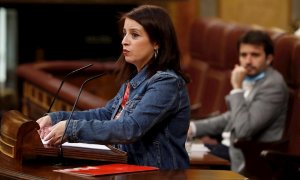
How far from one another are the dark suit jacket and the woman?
1726 millimetres

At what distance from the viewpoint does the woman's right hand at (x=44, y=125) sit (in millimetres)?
3281

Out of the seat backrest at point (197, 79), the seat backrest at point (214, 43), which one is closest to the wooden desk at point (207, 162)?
the seat backrest at point (214, 43)

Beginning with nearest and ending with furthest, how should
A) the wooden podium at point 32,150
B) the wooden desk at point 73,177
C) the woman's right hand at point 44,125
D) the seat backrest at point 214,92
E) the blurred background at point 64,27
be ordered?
the wooden desk at point 73,177, the wooden podium at point 32,150, the woman's right hand at point 44,125, the seat backrest at point 214,92, the blurred background at point 64,27

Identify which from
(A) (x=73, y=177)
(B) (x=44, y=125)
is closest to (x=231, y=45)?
(B) (x=44, y=125)

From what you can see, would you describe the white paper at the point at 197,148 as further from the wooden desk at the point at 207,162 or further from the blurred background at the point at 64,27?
the blurred background at the point at 64,27

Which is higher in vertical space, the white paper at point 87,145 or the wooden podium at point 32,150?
the wooden podium at point 32,150

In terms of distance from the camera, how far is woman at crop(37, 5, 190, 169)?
3.11 meters

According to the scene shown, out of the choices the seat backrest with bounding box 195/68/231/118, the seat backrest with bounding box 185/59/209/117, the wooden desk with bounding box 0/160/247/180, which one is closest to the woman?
the wooden desk with bounding box 0/160/247/180

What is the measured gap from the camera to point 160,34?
10.9ft

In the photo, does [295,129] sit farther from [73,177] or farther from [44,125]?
[73,177]

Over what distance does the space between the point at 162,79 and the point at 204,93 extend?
11.6 feet

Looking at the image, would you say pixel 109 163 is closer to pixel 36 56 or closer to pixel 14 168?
pixel 14 168

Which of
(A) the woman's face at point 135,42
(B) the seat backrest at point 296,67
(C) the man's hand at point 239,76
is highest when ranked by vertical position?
(A) the woman's face at point 135,42

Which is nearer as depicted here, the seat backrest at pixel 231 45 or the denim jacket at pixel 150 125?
the denim jacket at pixel 150 125
